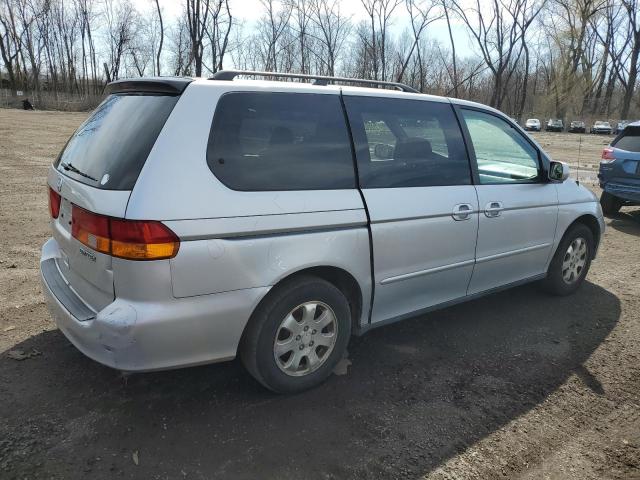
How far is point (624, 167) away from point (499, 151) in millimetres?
4856

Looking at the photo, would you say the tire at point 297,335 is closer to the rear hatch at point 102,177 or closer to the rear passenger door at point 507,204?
the rear hatch at point 102,177

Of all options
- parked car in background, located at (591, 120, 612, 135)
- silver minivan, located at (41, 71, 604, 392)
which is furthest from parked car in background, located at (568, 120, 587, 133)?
silver minivan, located at (41, 71, 604, 392)

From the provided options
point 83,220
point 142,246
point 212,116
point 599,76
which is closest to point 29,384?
point 83,220

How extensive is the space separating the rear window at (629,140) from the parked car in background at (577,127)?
45254 millimetres

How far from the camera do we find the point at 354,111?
3.12m

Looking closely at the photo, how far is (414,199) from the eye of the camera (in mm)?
3236

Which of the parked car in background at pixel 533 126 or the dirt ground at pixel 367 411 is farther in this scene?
the parked car in background at pixel 533 126

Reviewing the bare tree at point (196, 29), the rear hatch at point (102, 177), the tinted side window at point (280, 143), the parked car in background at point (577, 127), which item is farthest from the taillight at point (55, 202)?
the parked car in background at point (577, 127)

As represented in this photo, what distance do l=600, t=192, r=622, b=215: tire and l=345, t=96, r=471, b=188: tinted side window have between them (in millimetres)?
6459

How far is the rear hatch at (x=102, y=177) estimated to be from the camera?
7.91 ft

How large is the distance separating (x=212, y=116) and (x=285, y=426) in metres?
1.70

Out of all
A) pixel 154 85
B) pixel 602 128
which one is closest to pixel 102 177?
pixel 154 85

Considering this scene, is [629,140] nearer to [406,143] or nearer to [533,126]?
[406,143]

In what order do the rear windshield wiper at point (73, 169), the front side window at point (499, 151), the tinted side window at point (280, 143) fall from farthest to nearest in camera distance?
1. the front side window at point (499, 151)
2. the rear windshield wiper at point (73, 169)
3. the tinted side window at point (280, 143)
